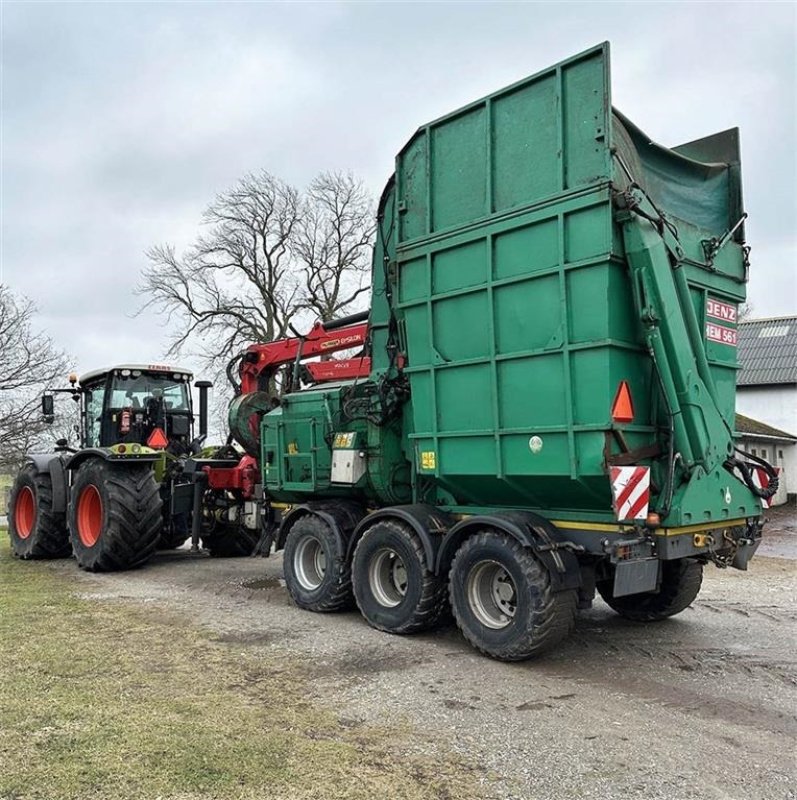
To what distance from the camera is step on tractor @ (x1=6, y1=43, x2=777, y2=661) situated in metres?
5.21

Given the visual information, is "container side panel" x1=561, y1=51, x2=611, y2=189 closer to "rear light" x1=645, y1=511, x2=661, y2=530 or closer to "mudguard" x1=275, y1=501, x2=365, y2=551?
"rear light" x1=645, y1=511, x2=661, y2=530

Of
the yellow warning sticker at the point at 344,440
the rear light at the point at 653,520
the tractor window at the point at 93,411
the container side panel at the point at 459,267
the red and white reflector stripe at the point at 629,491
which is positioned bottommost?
the rear light at the point at 653,520

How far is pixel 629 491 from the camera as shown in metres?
5.07

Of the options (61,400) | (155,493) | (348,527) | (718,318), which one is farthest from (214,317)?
(718,318)

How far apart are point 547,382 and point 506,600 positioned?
5.52 ft

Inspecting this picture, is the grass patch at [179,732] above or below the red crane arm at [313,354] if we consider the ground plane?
below

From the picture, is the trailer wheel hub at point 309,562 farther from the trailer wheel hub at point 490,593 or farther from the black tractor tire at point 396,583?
the trailer wheel hub at point 490,593

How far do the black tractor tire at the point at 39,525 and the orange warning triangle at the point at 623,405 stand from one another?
333 inches

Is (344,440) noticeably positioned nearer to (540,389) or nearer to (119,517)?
(540,389)

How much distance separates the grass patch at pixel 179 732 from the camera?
11.3ft

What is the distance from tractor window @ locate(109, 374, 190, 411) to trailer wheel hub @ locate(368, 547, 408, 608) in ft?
19.1

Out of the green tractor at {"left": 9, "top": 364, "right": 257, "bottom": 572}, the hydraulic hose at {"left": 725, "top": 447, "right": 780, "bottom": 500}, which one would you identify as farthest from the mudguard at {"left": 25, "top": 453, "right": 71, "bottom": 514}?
the hydraulic hose at {"left": 725, "top": 447, "right": 780, "bottom": 500}

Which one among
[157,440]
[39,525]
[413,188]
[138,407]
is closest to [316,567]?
[413,188]

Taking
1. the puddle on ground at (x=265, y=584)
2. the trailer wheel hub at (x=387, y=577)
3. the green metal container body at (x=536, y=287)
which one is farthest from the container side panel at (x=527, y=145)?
the puddle on ground at (x=265, y=584)
